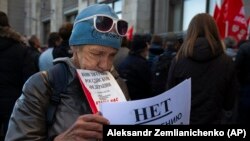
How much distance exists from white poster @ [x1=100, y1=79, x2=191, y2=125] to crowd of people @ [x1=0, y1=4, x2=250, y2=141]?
0.06 m

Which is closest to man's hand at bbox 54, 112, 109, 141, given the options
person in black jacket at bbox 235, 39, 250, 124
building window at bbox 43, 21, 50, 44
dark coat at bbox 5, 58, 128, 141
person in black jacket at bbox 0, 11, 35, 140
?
dark coat at bbox 5, 58, 128, 141

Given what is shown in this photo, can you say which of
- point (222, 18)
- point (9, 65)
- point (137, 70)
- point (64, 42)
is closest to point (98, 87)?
point (9, 65)

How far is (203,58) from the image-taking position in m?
3.56

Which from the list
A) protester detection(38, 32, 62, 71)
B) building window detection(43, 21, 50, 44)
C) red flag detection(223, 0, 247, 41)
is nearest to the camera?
protester detection(38, 32, 62, 71)

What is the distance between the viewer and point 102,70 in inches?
74.0

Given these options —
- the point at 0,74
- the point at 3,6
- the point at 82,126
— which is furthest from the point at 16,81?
the point at 3,6

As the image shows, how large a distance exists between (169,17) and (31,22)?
1587 cm

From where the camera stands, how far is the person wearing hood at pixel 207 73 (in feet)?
11.6

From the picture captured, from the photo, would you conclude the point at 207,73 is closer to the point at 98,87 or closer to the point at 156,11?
the point at 98,87

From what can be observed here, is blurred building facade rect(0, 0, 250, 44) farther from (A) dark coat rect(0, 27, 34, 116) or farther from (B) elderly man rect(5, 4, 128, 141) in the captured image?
(B) elderly man rect(5, 4, 128, 141)

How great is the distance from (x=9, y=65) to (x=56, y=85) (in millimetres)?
2753

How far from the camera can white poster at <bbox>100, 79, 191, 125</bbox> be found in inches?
61.9

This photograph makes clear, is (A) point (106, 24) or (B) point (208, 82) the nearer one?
(A) point (106, 24)

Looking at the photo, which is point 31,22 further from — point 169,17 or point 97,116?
point 97,116
